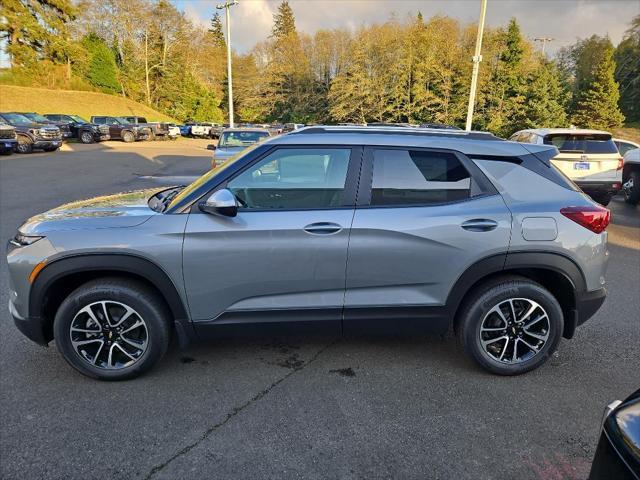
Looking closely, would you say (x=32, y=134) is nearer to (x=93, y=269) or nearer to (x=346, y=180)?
(x=93, y=269)

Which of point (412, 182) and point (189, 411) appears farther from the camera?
point (412, 182)

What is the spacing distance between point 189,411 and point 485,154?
8.97 feet

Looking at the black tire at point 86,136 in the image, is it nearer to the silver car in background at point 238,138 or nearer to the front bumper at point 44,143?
the front bumper at point 44,143

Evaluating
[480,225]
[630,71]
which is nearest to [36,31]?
[480,225]

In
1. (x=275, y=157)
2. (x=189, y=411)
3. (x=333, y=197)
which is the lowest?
(x=189, y=411)

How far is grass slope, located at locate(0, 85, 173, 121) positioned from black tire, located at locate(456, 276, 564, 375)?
46206mm

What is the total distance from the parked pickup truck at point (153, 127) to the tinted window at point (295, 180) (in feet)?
117

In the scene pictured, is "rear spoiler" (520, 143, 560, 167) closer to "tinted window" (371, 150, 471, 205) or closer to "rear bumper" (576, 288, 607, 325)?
"tinted window" (371, 150, 471, 205)

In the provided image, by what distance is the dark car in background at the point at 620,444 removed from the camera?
52.1 inches

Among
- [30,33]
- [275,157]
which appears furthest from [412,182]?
[30,33]

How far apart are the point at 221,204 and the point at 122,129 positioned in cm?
3427

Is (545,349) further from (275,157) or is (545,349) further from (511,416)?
(275,157)

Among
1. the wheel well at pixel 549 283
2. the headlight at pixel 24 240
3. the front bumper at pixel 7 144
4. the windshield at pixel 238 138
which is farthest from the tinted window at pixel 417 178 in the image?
the front bumper at pixel 7 144

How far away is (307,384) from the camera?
10.1 ft
